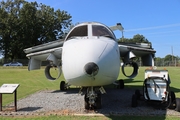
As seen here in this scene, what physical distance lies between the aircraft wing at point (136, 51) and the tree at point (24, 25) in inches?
1788

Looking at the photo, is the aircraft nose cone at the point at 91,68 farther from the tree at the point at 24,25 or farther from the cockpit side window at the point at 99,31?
the tree at the point at 24,25

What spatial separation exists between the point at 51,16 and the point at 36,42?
8.64 m

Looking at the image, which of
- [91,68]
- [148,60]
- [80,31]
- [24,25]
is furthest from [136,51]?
[24,25]

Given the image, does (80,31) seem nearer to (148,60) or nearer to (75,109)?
(75,109)

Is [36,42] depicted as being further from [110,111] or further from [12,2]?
[110,111]

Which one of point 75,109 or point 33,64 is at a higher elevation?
point 33,64

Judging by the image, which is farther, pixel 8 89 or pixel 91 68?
pixel 8 89

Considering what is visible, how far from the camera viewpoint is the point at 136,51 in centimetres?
969

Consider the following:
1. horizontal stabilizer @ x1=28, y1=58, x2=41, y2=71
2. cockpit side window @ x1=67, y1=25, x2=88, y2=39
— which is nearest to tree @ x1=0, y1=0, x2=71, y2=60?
horizontal stabilizer @ x1=28, y1=58, x2=41, y2=71

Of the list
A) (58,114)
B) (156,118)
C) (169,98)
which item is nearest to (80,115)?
(58,114)

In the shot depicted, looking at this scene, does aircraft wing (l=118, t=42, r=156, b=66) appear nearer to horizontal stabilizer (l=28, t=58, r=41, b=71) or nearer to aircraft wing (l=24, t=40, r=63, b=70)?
aircraft wing (l=24, t=40, r=63, b=70)

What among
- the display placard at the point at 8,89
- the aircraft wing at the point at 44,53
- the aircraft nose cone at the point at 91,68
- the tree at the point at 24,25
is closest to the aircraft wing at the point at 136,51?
the aircraft wing at the point at 44,53

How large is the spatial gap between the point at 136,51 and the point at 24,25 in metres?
47.8

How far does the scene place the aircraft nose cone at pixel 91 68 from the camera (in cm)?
471
